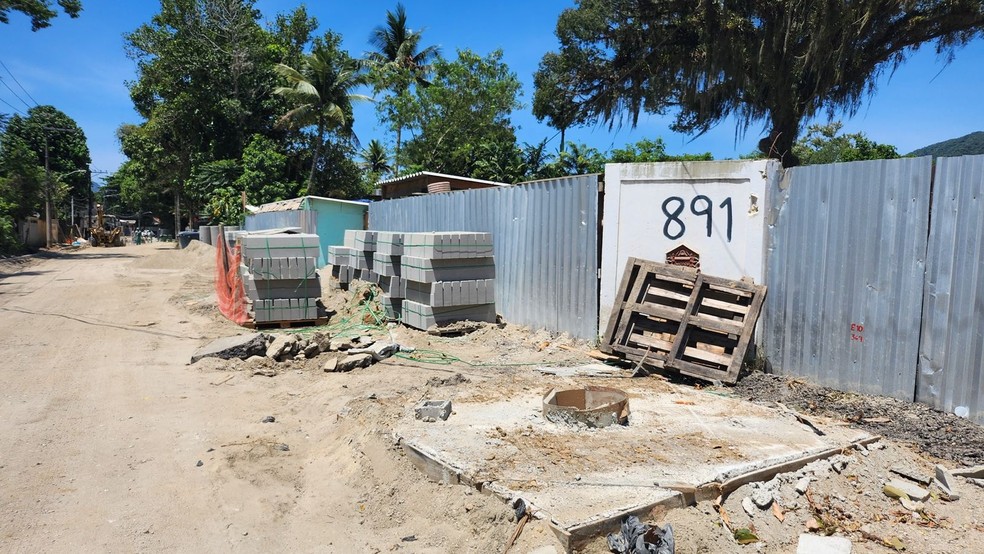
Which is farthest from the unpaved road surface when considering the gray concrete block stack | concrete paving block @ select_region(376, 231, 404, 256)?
concrete paving block @ select_region(376, 231, 404, 256)

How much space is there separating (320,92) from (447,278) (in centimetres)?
2290

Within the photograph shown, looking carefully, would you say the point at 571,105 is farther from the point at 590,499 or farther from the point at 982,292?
the point at 590,499

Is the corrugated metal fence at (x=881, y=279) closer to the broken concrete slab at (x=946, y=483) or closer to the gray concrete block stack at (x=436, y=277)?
the broken concrete slab at (x=946, y=483)

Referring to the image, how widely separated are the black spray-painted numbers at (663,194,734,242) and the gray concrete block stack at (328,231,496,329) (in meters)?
3.59

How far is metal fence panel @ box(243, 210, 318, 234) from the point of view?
1900 centimetres

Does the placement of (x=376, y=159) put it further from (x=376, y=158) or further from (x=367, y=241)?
(x=367, y=241)

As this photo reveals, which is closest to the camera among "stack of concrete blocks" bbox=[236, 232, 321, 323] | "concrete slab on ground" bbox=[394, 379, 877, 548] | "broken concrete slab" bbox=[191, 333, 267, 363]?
"concrete slab on ground" bbox=[394, 379, 877, 548]

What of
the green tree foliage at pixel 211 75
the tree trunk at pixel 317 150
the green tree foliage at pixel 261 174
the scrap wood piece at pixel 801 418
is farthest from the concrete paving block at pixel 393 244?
the green tree foliage at pixel 211 75

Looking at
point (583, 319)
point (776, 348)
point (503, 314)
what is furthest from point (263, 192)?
point (776, 348)

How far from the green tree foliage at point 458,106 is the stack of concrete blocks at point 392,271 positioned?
17802 millimetres

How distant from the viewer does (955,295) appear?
5027 mm

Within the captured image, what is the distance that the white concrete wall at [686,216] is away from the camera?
668 cm

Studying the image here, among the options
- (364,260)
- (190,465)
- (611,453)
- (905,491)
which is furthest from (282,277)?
(905,491)

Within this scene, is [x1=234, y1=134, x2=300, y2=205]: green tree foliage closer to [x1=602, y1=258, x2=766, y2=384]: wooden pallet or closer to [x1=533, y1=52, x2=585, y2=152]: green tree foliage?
A: [x1=533, y1=52, x2=585, y2=152]: green tree foliage
